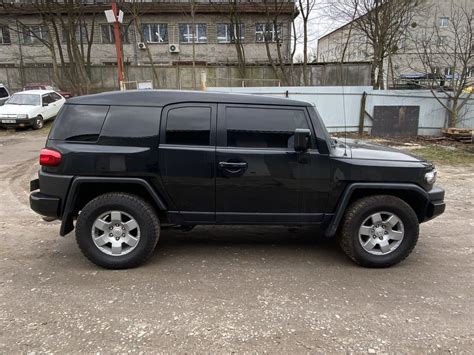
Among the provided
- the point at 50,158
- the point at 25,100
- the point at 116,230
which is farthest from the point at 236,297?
the point at 25,100

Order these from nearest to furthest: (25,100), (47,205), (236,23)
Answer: (47,205) → (25,100) → (236,23)

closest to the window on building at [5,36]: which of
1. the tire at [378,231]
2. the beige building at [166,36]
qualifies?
the beige building at [166,36]

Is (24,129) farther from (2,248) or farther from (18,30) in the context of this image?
(18,30)

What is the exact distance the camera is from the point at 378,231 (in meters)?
3.74

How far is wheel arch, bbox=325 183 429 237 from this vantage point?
3.66m

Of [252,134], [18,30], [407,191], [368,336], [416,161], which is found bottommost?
[368,336]

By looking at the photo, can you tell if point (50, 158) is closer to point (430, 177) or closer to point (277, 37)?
point (430, 177)

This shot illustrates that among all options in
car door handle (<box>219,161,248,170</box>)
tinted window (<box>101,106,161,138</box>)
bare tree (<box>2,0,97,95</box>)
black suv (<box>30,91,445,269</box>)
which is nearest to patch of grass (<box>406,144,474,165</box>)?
black suv (<box>30,91,445,269</box>)

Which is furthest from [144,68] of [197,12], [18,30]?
[18,30]

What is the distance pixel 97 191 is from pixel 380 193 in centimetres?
304

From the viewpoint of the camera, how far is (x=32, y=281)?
342 cm

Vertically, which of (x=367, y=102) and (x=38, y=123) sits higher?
(x=367, y=102)

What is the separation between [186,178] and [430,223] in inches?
147

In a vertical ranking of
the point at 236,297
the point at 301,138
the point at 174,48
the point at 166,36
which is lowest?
the point at 236,297
